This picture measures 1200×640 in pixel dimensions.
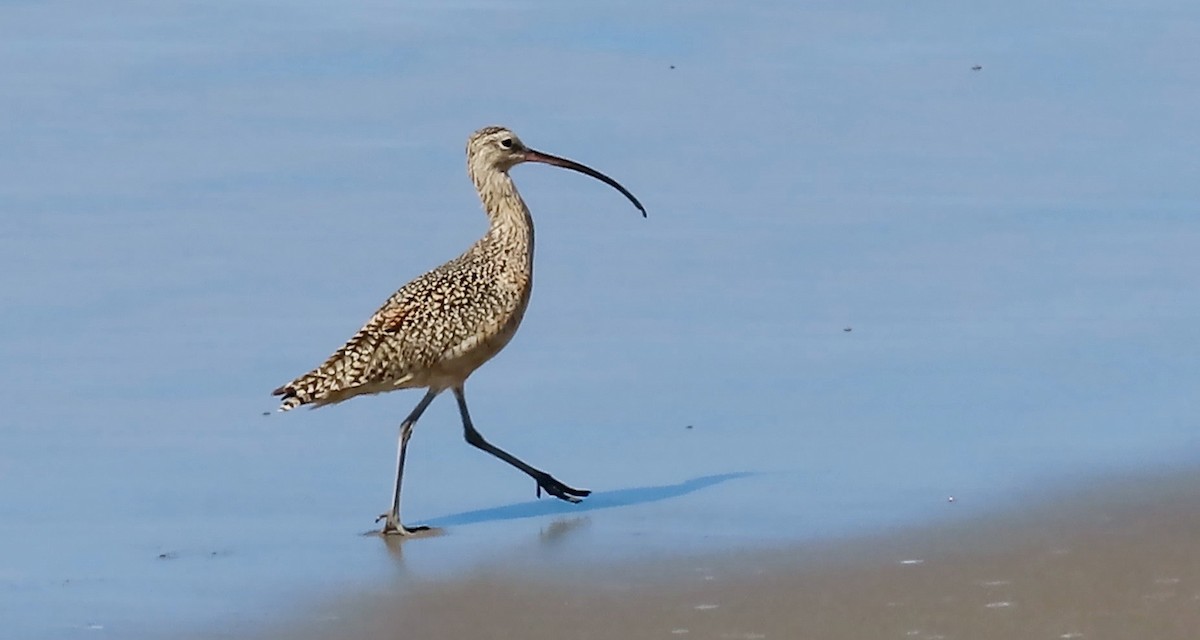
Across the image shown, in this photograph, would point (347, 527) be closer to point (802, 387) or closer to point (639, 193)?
point (802, 387)

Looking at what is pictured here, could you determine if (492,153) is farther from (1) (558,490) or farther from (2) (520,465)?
(1) (558,490)

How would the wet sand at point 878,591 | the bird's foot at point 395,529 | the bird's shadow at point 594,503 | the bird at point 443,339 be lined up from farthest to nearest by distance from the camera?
the bird at point 443,339, the bird's shadow at point 594,503, the bird's foot at point 395,529, the wet sand at point 878,591

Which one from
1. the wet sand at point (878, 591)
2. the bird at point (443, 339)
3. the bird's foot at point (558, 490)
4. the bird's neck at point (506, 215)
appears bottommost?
the wet sand at point (878, 591)

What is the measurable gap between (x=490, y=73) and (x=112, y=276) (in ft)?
13.1

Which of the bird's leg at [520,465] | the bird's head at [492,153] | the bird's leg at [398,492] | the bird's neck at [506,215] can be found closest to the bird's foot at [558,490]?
the bird's leg at [520,465]

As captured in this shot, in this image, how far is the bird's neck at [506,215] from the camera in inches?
366

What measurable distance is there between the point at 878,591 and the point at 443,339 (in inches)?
85.4

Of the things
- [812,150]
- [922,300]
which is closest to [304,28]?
[812,150]

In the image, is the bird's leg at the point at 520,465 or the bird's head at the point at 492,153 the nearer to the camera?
the bird's leg at the point at 520,465

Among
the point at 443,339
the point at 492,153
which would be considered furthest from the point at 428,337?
the point at 492,153

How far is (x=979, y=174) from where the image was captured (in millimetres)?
12414

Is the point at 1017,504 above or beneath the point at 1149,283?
beneath

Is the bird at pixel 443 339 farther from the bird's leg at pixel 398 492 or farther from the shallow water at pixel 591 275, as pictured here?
the shallow water at pixel 591 275

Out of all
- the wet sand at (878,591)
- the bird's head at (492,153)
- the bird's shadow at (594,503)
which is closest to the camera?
the wet sand at (878,591)
